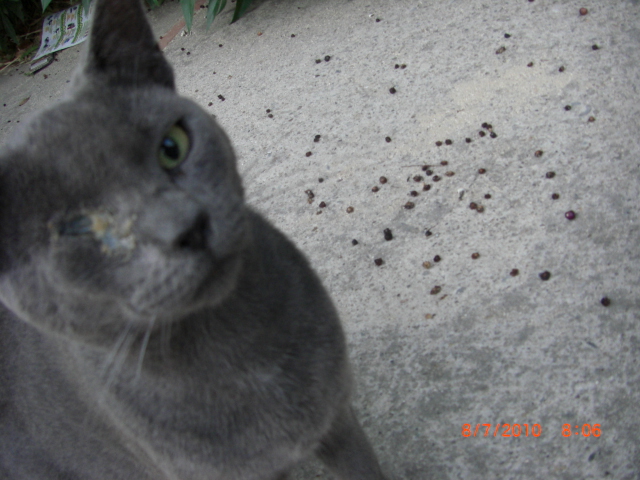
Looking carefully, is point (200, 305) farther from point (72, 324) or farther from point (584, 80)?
point (584, 80)

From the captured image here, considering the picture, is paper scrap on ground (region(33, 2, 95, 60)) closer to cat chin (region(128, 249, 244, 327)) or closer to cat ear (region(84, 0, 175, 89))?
cat ear (region(84, 0, 175, 89))

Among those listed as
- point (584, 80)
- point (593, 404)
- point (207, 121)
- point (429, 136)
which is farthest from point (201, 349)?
point (584, 80)

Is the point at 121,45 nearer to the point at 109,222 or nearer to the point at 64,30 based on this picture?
the point at 109,222
